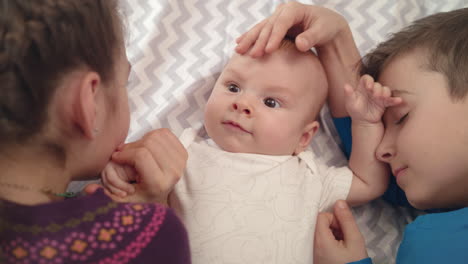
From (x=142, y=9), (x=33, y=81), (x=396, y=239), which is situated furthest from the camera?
(x=142, y=9)

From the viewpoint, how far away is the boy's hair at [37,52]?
0.54 metres

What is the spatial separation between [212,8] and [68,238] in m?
1.02

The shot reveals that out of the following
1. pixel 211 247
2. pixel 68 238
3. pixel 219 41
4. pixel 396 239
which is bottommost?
pixel 396 239

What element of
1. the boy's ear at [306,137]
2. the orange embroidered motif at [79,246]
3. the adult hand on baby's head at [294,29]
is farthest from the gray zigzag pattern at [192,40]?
the orange embroidered motif at [79,246]

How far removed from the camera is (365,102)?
3.42ft

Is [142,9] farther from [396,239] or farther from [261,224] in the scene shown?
[396,239]

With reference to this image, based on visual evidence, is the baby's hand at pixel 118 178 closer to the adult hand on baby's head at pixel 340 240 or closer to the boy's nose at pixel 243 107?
the boy's nose at pixel 243 107

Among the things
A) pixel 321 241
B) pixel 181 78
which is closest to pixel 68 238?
pixel 321 241

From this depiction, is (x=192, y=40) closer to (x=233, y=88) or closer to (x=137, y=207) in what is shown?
(x=233, y=88)

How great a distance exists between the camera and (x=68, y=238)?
58 centimetres

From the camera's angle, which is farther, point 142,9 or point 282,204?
point 142,9

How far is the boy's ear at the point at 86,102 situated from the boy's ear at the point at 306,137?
0.62m

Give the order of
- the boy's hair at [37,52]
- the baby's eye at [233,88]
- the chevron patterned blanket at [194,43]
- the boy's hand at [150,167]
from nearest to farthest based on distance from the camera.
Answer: the boy's hair at [37,52] < the boy's hand at [150,167] < the baby's eye at [233,88] < the chevron patterned blanket at [194,43]

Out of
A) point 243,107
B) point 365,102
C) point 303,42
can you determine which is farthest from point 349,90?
point 243,107
